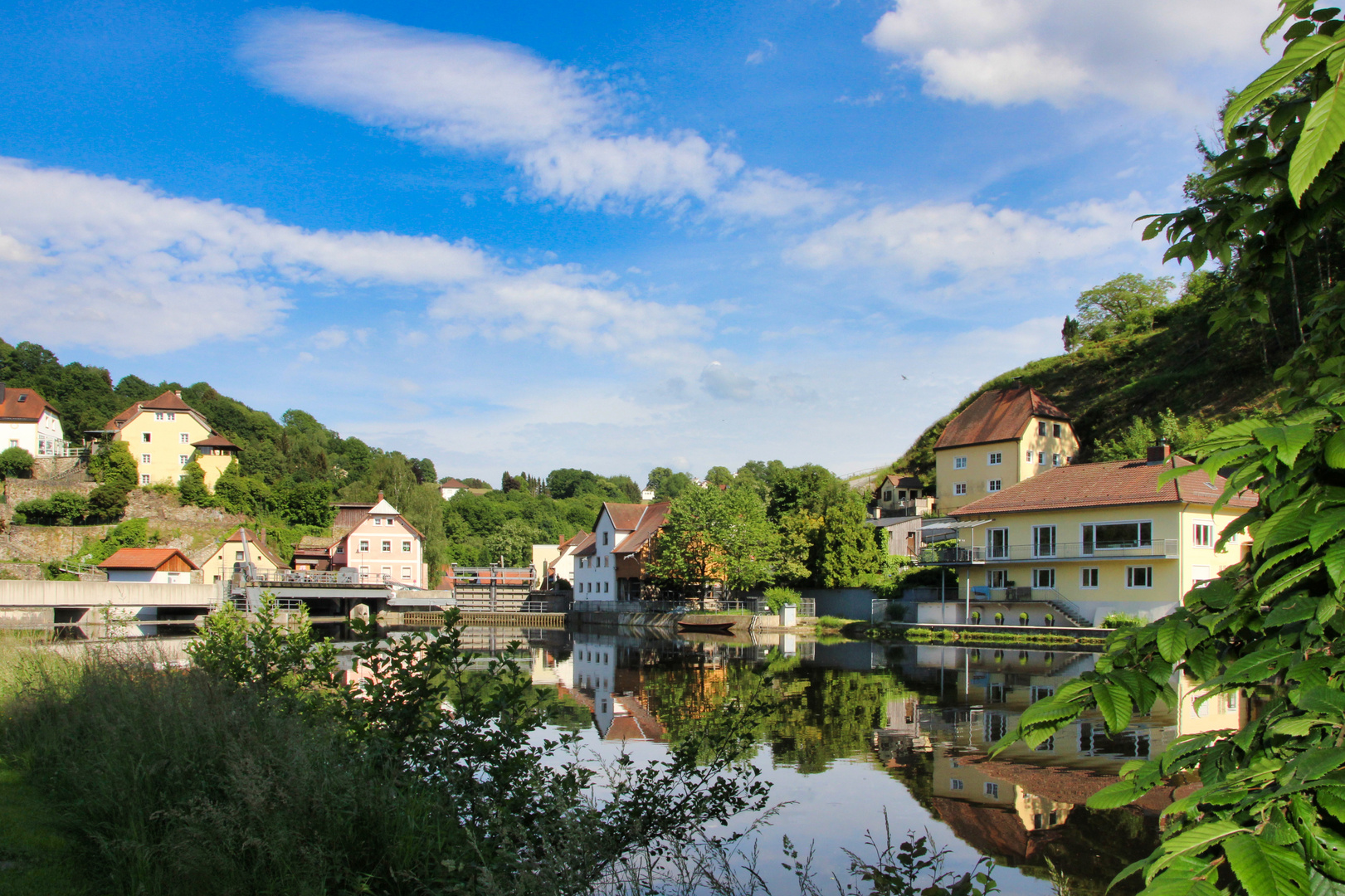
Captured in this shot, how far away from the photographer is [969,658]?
32062 millimetres

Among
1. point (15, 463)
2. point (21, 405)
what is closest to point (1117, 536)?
point (15, 463)

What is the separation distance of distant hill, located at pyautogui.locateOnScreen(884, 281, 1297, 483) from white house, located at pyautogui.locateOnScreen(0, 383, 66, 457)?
262ft

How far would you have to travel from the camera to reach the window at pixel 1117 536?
3797 centimetres

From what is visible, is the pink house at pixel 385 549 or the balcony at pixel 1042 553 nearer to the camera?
the balcony at pixel 1042 553

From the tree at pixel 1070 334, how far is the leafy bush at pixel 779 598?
155 ft

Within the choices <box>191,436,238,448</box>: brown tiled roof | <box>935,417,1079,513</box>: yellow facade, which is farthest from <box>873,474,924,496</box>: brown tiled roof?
<box>191,436,238,448</box>: brown tiled roof

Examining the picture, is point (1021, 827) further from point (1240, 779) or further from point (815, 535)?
point (815, 535)

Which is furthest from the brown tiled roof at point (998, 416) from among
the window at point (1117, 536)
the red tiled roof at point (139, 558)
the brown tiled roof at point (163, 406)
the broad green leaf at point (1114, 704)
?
the brown tiled roof at point (163, 406)

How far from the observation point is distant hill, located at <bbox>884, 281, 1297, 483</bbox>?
50.7 meters

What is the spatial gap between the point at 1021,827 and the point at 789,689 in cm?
1235

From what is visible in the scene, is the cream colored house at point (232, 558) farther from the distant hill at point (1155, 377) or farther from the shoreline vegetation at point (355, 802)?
the shoreline vegetation at point (355, 802)

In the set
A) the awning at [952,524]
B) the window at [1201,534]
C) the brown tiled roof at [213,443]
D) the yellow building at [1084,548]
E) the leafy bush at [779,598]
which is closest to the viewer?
the yellow building at [1084,548]

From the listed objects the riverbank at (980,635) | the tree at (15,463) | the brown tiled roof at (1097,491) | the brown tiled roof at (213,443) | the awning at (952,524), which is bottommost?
the riverbank at (980,635)

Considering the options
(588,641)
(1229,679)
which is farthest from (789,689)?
(588,641)
